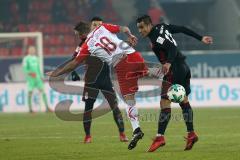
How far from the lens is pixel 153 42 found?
41.1 feet

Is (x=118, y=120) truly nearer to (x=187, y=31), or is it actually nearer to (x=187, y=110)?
(x=187, y=110)

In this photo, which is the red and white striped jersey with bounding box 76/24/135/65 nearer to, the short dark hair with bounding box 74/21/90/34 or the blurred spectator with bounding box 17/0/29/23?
the short dark hair with bounding box 74/21/90/34

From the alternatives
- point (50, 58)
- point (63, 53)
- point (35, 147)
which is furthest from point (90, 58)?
point (63, 53)

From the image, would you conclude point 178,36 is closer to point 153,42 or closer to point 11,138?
point 11,138

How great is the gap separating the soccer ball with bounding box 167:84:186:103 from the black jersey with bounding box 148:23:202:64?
439 millimetres

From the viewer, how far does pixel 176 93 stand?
12.3 metres

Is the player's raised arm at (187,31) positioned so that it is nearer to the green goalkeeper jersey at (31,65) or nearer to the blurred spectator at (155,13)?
the green goalkeeper jersey at (31,65)

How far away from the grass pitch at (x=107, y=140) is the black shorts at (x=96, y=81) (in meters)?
0.95

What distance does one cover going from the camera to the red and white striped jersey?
545 inches

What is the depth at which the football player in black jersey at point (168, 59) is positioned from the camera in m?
12.4

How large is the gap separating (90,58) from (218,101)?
12985mm

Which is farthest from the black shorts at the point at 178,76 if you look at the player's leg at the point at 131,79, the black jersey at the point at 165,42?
the player's leg at the point at 131,79

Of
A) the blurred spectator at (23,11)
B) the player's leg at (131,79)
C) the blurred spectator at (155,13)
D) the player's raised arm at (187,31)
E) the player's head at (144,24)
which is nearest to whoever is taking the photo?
the player's head at (144,24)

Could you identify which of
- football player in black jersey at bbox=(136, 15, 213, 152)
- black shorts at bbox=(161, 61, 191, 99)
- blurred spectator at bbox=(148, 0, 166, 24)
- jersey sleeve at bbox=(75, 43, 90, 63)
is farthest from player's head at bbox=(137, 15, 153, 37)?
blurred spectator at bbox=(148, 0, 166, 24)
